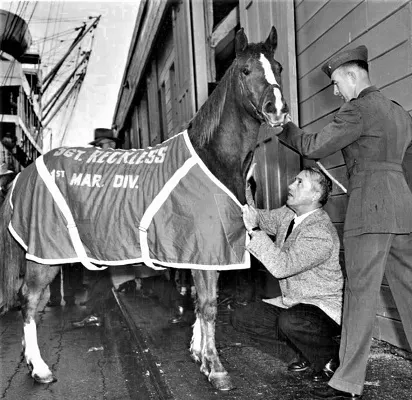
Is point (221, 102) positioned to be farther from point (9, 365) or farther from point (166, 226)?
point (9, 365)

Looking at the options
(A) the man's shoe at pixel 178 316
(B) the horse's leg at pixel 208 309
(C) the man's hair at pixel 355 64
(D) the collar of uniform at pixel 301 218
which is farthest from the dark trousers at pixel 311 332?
(A) the man's shoe at pixel 178 316

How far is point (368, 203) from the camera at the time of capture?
2.77m

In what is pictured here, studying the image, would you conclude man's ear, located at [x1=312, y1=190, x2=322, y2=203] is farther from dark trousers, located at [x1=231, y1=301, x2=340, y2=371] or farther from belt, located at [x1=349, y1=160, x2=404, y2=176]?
dark trousers, located at [x1=231, y1=301, x2=340, y2=371]

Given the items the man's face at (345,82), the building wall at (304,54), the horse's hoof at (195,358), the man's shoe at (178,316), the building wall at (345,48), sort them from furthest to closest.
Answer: the man's shoe at (178,316)
the horse's hoof at (195,358)
the building wall at (304,54)
the building wall at (345,48)
the man's face at (345,82)

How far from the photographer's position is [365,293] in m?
2.74

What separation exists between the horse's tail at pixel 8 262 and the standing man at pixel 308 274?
184 centimetres

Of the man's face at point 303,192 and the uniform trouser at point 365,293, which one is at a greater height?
the man's face at point 303,192

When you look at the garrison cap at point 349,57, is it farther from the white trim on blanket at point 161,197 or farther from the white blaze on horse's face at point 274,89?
the white trim on blanket at point 161,197

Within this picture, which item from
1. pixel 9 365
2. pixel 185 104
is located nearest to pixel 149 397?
pixel 9 365

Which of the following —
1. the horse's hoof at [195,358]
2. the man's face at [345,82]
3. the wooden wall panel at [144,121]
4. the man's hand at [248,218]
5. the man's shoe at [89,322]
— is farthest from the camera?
the wooden wall panel at [144,121]

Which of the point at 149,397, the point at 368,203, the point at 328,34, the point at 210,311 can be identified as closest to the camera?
the point at 368,203

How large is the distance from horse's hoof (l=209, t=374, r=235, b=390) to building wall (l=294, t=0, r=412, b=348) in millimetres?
1407

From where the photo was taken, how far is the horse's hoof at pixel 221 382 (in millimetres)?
3150

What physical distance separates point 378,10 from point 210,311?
8.43 ft
